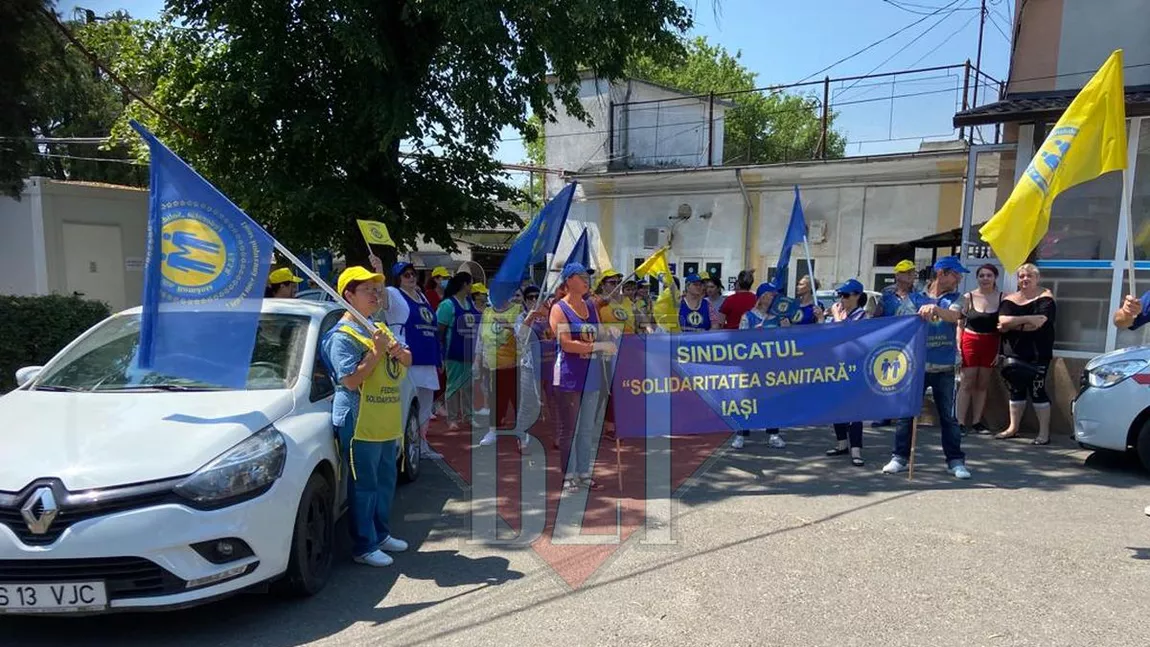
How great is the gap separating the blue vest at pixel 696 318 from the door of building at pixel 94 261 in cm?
1416

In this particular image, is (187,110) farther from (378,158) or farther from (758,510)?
(758,510)

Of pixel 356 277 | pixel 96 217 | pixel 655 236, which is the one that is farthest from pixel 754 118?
pixel 356 277

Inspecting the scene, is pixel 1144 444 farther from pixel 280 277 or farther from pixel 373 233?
pixel 280 277

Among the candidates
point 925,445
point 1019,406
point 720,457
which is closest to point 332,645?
point 720,457

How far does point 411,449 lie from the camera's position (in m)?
6.19

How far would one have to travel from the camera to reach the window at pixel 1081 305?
890 cm

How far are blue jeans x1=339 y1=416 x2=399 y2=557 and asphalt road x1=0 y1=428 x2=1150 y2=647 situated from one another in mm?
204

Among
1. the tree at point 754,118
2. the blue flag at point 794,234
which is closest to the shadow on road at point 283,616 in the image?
the blue flag at point 794,234

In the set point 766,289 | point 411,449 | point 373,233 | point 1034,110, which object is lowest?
point 411,449

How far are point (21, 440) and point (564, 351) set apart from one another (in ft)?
11.6

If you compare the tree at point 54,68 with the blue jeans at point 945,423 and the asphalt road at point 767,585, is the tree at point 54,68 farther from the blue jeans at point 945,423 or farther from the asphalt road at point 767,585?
the blue jeans at point 945,423

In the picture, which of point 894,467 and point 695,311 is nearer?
point 894,467

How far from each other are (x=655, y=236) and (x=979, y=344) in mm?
11666

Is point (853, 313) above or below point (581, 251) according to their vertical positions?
below
